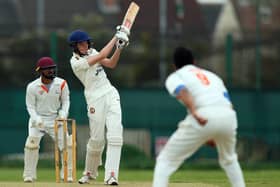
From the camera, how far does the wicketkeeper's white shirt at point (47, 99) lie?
14.4 m

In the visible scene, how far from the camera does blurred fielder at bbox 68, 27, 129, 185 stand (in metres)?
12.8

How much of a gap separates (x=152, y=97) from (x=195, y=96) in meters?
13.1

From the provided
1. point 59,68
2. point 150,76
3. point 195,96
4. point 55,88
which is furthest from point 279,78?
point 195,96

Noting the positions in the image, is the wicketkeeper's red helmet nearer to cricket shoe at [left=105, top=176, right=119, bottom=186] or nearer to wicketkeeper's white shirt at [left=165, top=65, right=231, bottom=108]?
cricket shoe at [left=105, top=176, right=119, bottom=186]

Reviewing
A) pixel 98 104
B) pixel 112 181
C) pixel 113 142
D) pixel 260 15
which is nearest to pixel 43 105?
pixel 98 104

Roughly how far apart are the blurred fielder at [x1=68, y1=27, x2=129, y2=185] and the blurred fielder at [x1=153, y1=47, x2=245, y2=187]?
2.40 metres

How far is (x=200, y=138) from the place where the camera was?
1026cm

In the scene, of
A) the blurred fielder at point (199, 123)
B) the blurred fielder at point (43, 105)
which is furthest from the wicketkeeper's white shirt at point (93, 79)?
the blurred fielder at point (199, 123)

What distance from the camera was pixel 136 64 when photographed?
24469 millimetres

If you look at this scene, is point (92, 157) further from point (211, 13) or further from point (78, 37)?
point (211, 13)

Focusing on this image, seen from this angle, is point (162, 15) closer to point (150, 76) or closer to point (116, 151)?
point (150, 76)

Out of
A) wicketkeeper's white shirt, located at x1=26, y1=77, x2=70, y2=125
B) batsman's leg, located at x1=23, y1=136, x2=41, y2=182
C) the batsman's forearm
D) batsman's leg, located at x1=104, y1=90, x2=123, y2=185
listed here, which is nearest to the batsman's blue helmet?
the batsman's forearm

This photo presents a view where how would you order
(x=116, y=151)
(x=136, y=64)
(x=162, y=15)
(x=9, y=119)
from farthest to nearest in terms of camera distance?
(x=162, y=15), (x=136, y=64), (x=9, y=119), (x=116, y=151)

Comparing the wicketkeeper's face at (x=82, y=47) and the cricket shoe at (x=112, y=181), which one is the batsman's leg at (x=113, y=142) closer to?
the cricket shoe at (x=112, y=181)
